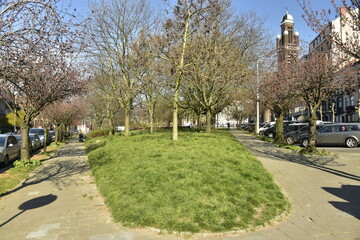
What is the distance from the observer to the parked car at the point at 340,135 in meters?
17.3

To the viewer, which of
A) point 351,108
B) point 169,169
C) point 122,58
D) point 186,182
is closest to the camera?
point 186,182

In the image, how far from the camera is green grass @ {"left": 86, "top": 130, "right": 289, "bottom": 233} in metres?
5.08

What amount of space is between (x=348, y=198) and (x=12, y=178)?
32.2 ft

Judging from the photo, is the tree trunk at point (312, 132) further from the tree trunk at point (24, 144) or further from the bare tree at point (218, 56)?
the tree trunk at point (24, 144)

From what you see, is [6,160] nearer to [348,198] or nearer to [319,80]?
[348,198]

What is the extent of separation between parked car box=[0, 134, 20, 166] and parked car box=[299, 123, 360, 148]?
16431mm

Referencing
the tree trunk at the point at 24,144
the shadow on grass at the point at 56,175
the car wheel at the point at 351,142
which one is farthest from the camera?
the car wheel at the point at 351,142

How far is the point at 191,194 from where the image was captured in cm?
606

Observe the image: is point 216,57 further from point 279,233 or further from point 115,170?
point 279,233

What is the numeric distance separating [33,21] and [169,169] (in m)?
4.81

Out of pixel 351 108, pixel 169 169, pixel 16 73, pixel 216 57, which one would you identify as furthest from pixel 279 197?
pixel 351 108

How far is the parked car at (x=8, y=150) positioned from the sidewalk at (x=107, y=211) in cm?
360

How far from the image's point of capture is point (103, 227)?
5035 millimetres

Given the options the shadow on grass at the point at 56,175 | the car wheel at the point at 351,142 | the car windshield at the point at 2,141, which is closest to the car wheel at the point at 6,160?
the car windshield at the point at 2,141
